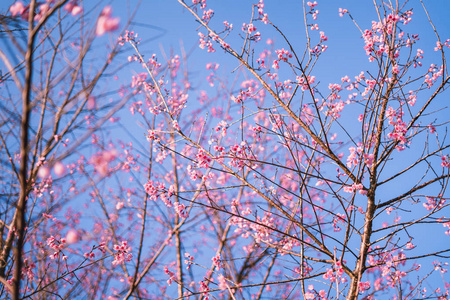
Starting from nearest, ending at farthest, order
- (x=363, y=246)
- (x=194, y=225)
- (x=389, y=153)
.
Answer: (x=363, y=246) → (x=389, y=153) → (x=194, y=225)

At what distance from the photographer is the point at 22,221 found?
5.45 feet

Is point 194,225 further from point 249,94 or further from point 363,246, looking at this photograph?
point 363,246

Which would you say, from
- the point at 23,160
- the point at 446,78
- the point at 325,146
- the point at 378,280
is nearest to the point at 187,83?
the point at 325,146

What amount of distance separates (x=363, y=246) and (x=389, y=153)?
1103 millimetres

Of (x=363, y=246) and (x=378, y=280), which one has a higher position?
Result: (x=378, y=280)

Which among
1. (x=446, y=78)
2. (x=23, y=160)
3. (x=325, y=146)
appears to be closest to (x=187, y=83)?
(x=325, y=146)

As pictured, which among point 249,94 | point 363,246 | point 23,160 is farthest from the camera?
point 249,94

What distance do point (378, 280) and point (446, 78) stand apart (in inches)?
245

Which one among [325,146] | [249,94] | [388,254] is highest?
[249,94]

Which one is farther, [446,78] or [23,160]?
[446,78]

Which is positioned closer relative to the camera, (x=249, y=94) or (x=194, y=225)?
(x=249, y=94)

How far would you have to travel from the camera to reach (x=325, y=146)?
3.23 m

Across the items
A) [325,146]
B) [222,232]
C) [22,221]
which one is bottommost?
[22,221]

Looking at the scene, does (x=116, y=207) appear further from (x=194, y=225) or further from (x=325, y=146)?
(x=325, y=146)
